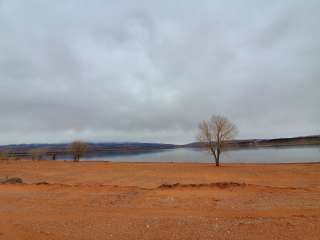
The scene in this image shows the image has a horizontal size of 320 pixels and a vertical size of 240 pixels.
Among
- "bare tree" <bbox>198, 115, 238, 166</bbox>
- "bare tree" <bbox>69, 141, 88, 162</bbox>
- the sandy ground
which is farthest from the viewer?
"bare tree" <bbox>69, 141, 88, 162</bbox>

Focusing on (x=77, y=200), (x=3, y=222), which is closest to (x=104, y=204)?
(x=77, y=200)

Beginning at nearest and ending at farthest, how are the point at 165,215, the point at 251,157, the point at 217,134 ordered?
1. the point at 165,215
2. the point at 217,134
3. the point at 251,157

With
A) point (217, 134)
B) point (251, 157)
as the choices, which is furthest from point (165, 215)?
point (251, 157)

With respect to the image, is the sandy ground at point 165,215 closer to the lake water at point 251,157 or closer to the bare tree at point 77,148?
the lake water at point 251,157

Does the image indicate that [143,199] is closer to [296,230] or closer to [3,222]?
[3,222]

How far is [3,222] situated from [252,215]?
727cm

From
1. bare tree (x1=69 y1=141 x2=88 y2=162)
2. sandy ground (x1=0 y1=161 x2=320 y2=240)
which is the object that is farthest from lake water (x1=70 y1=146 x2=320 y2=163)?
sandy ground (x1=0 y1=161 x2=320 y2=240)

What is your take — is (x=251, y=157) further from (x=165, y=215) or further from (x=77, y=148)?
(x=165, y=215)

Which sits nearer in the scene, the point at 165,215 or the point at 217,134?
the point at 165,215

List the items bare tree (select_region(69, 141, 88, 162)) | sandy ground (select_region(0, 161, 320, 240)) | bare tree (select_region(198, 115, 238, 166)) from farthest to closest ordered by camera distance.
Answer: bare tree (select_region(69, 141, 88, 162)) → bare tree (select_region(198, 115, 238, 166)) → sandy ground (select_region(0, 161, 320, 240))

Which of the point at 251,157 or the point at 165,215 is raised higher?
the point at 165,215

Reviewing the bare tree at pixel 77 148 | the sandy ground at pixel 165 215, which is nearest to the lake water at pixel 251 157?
the bare tree at pixel 77 148

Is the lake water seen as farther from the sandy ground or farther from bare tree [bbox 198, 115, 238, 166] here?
the sandy ground

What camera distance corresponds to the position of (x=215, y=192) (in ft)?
36.8
